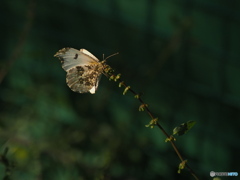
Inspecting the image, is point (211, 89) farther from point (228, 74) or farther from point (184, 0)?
point (184, 0)

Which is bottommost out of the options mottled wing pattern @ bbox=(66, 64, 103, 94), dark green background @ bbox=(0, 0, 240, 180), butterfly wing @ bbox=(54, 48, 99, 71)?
mottled wing pattern @ bbox=(66, 64, 103, 94)

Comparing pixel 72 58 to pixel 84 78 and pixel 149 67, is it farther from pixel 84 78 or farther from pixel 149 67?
pixel 149 67

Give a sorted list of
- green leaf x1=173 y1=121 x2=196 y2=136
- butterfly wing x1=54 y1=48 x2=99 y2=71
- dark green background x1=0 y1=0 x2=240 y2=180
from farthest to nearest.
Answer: dark green background x1=0 y1=0 x2=240 y2=180 < butterfly wing x1=54 y1=48 x2=99 y2=71 < green leaf x1=173 y1=121 x2=196 y2=136

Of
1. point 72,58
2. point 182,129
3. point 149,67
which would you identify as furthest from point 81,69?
point 149,67

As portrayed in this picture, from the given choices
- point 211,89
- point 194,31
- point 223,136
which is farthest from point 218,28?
Result: point 223,136

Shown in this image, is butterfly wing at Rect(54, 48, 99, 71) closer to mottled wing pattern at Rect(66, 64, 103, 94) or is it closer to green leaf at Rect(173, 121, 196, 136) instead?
mottled wing pattern at Rect(66, 64, 103, 94)

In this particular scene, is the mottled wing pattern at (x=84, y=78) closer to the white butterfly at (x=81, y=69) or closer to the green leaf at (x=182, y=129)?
the white butterfly at (x=81, y=69)

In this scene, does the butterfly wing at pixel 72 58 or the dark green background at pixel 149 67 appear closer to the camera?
the butterfly wing at pixel 72 58

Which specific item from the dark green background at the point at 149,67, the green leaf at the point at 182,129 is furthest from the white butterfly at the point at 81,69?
the dark green background at the point at 149,67

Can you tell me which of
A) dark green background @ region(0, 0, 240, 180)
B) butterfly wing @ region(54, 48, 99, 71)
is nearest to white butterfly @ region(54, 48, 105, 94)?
butterfly wing @ region(54, 48, 99, 71)
